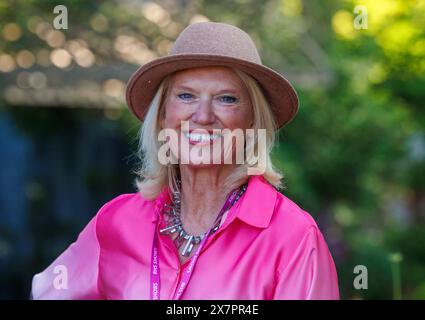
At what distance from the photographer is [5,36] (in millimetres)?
7059

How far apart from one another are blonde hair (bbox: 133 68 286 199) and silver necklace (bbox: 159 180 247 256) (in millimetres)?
45

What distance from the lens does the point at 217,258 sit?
8.82 feet

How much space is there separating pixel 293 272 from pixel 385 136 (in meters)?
5.55

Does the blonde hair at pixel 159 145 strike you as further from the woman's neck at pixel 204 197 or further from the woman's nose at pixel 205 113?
the woman's nose at pixel 205 113

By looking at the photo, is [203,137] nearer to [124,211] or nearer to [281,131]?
[124,211]

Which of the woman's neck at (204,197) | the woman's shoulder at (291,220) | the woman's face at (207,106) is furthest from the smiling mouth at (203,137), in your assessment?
the woman's shoulder at (291,220)

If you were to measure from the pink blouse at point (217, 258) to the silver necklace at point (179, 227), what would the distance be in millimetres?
29

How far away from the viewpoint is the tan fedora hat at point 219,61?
9.09ft

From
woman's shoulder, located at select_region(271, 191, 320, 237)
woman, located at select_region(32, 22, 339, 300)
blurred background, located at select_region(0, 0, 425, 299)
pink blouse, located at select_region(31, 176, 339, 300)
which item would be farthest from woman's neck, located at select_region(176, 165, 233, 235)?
blurred background, located at select_region(0, 0, 425, 299)

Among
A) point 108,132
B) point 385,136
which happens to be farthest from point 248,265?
point 108,132

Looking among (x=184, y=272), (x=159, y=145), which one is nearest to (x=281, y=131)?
(x=159, y=145)

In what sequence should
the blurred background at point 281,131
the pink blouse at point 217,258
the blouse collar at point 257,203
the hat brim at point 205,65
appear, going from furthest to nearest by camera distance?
1. the blurred background at point 281,131
2. the hat brim at point 205,65
3. the blouse collar at point 257,203
4. the pink blouse at point 217,258

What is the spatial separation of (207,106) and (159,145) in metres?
0.36
